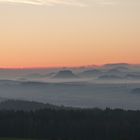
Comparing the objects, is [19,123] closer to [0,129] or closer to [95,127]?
[0,129]

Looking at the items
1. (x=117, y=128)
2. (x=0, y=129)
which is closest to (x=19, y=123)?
(x=0, y=129)

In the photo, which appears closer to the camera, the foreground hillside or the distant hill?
the foreground hillside

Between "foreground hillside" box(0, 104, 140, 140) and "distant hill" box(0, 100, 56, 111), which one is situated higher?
"foreground hillside" box(0, 104, 140, 140)

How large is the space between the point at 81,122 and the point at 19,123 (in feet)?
32.3

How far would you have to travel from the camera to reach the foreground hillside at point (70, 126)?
90.4m

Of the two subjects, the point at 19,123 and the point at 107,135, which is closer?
the point at 107,135

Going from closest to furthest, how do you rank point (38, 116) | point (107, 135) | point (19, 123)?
point (107, 135)
point (19, 123)
point (38, 116)

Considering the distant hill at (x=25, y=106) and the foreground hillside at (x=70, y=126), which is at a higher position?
the foreground hillside at (x=70, y=126)

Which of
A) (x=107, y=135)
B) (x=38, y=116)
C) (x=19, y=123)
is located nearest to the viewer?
(x=107, y=135)

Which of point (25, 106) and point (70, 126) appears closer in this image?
point (70, 126)

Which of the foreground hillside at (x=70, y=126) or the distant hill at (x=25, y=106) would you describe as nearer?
the foreground hillside at (x=70, y=126)

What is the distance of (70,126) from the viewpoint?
96625mm

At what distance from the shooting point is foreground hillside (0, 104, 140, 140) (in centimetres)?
9038

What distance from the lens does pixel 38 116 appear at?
339ft
